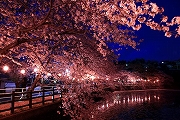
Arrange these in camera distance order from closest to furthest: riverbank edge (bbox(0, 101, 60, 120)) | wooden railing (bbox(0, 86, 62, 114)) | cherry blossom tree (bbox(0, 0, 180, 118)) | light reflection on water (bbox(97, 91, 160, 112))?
cherry blossom tree (bbox(0, 0, 180, 118))
riverbank edge (bbox(0, 101, 60, 120))
wooden railing (bbox(0, 86, 62, 114))
light reflection on water (bbox(97, 91, 160, 112))

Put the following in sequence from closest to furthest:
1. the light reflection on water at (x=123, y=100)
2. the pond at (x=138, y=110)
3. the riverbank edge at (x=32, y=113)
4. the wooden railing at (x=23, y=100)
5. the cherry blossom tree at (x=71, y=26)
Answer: the cherry blossom tree at (x=71, y=26) < the riverbank edge at (x=32, y=113) < the wooden railing at (x=23, y=100) < the pond at (x=138, y=110) < the light reflection on water at (x=123, y=100)

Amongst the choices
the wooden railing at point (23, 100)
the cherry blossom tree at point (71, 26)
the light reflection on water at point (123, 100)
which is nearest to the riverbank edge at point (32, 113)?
the wooden railing at point (23, 100)

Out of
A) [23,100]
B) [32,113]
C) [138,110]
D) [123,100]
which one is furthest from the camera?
[123,100]

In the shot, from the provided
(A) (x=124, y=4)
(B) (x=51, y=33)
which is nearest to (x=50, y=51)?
(B) (x=51, y=33)

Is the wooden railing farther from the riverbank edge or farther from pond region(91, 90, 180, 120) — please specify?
pond region(91, 90, 180, 120)

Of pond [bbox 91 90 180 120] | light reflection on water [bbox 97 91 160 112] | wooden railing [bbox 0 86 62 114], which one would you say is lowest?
pond [bbox 91 90 180 120]

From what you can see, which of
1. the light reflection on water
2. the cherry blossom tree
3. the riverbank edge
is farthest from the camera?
the light reflection on water

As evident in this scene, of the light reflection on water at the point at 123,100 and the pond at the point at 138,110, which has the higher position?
the light reflection on water at the point at 123,100

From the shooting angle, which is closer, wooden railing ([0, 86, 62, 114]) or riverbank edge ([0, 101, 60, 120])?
riverbank edge ([0, 101, 60, 120])

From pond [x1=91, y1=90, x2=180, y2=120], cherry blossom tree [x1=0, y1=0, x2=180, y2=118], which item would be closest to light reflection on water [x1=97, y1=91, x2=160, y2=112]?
pond [x1=91, y1=90, x2=180, y2=120]

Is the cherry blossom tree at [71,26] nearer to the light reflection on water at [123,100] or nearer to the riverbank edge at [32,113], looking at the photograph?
the riverbank edge at [32,113]

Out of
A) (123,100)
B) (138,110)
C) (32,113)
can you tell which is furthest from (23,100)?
(123,100)

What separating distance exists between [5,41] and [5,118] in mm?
3680

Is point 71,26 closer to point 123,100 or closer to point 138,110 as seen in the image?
point 138,110
